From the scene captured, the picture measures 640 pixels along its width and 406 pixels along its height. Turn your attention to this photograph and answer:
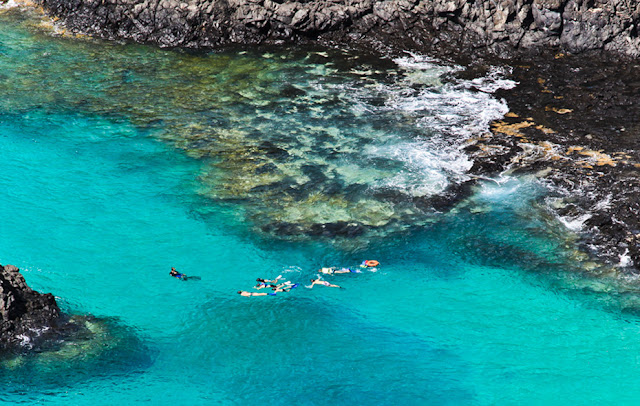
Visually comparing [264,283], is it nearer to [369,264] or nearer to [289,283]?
[289,283]

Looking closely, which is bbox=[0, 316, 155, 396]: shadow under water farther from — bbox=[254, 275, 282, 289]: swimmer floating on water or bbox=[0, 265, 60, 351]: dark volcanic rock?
bbox=[254, 275, 282, 289]: swimmer floating on water

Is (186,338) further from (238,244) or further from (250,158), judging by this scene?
(250,158)

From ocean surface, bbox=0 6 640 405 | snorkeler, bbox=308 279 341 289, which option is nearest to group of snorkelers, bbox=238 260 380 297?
snorkeler, bbox=308 279 341 289

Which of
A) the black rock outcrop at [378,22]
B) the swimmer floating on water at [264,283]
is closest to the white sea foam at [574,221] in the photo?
the swimmer floating on water at [264,283]

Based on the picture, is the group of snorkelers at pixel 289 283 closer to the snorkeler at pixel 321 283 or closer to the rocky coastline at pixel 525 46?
the snorkeler at pixel 321 283

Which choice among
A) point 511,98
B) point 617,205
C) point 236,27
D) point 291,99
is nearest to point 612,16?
point 511,98

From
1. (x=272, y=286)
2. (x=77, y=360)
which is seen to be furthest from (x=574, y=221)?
(x=77, y=360)
